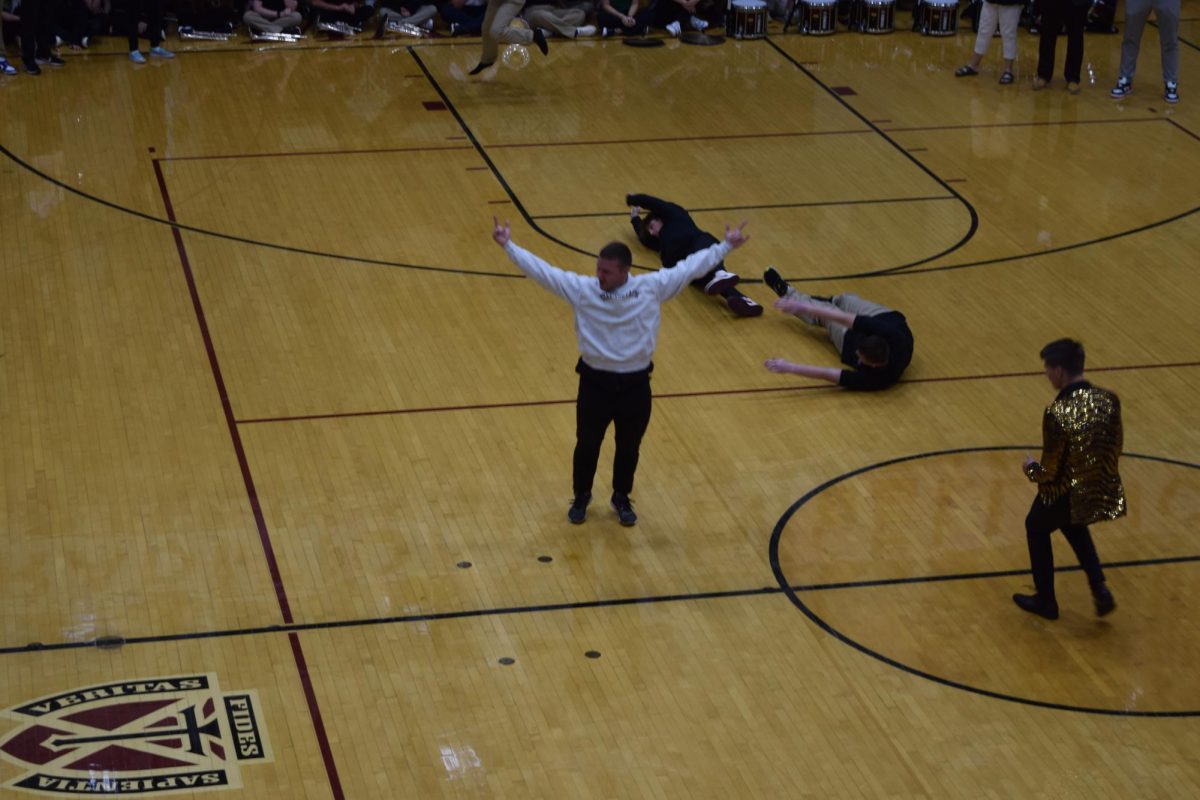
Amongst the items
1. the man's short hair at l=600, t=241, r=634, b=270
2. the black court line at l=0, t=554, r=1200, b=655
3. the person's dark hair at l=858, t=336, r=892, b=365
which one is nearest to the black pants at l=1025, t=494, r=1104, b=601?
Result: the black court line at l=0, t=554, r=1200, b=655

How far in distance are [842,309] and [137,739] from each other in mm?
5318

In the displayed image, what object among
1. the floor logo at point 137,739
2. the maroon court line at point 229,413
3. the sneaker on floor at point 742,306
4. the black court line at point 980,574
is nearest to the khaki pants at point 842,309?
the sneaker on floor at point 742,306

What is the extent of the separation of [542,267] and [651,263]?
12.8 ft

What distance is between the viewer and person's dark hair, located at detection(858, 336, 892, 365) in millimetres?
9953

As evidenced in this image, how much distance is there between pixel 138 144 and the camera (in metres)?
13.7

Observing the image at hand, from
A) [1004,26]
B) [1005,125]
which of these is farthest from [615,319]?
[1004,26]

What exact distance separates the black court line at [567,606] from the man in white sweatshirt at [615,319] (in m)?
0.83

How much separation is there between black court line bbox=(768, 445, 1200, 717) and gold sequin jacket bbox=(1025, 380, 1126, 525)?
2.60 feet

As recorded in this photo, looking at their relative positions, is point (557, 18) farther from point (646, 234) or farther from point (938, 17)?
point (646, 234)

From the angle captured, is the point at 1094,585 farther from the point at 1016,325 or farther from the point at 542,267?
the point at 1016,325

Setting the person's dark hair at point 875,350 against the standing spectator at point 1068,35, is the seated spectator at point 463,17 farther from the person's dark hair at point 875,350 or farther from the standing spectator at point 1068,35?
the person's dark hair at point 875,350

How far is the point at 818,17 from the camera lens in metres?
17.5

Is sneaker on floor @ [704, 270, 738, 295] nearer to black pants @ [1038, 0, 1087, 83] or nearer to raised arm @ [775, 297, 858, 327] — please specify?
raised arm @ [775, 297, 858, 327]

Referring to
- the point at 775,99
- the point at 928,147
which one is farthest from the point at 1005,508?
the point at 775,99
